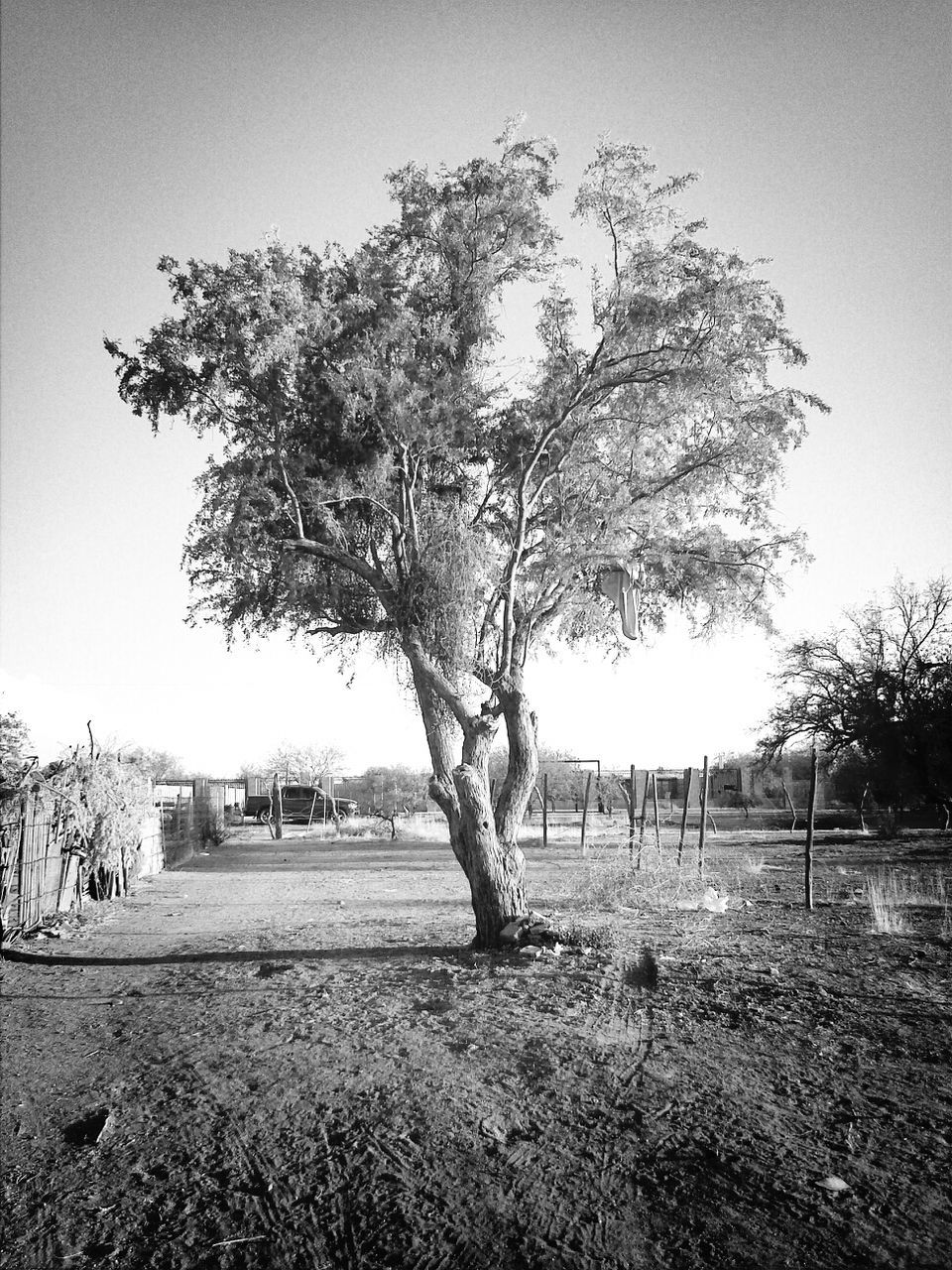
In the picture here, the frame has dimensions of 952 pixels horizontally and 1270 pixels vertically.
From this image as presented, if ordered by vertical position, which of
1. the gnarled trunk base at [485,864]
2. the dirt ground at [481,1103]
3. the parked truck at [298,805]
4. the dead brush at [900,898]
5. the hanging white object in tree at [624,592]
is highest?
the hanging white object in tree at [624,592]

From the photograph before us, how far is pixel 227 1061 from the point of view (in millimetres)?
5289

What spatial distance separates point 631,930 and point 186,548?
7.16 meters

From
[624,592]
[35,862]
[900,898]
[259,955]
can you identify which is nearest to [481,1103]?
[259,955]

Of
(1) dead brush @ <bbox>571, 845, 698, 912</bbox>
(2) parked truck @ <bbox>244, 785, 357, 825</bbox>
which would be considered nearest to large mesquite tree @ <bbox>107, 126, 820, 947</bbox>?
(1) dead brush @ <bbox>571, 845, 698, 912</bbox>

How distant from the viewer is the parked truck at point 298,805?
34.1 metres

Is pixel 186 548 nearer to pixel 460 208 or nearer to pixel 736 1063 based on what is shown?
pixel 460 208

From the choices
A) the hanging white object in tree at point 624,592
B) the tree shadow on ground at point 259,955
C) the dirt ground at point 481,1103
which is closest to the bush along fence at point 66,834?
the tree shadow on ground at point 259,955

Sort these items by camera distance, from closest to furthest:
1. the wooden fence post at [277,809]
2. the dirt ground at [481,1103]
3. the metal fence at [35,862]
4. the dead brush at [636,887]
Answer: the dirt ground at [481,1103] < the metal fence at [35,862] < the dead brush at [636,887] < the wooden fence post at [277,809]

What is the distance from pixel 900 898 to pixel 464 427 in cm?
894

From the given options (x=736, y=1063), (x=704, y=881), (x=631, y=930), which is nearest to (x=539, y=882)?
(x=704, y=881)

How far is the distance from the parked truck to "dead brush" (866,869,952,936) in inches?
898

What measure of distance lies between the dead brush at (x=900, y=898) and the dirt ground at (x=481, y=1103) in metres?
0.55

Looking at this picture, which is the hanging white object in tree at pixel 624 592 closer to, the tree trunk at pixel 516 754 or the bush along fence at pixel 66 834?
the tree trunk at pixel 516 754

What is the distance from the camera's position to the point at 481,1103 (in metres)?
4.53
